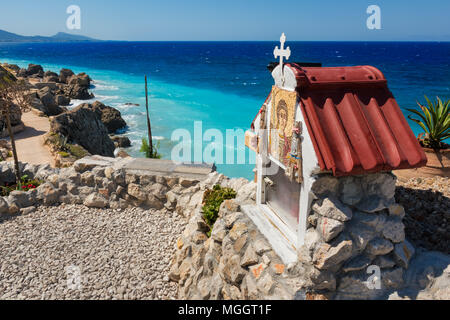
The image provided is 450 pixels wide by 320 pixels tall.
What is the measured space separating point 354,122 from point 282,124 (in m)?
1.19

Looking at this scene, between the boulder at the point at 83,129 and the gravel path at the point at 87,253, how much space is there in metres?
10.8

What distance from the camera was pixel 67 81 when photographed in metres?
56.3

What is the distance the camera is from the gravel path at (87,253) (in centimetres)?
798

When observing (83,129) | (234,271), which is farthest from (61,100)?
(234,271)

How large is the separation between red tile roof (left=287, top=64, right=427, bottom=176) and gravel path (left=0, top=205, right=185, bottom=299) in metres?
5.64

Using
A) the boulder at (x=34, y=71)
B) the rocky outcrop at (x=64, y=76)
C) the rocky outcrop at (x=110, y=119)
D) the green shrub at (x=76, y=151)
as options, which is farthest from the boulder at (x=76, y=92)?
the green shrub at (x=76, y=151)

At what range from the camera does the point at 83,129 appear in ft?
69.9

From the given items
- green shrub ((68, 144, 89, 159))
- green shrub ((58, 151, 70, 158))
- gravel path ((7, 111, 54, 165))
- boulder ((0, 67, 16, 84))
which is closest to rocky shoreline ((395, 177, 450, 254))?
boulder ((0, 67, 16, 84))

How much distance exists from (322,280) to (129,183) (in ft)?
25.9

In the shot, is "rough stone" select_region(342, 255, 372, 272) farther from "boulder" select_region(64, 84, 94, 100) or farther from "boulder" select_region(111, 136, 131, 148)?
"boulder" select_region(64, 84, 94, 100)

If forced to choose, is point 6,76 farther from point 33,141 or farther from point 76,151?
point 33,141
